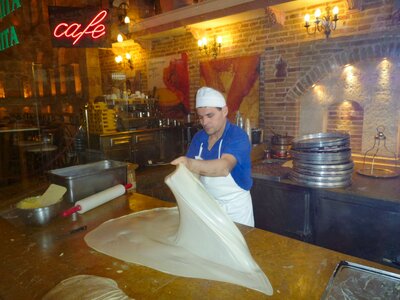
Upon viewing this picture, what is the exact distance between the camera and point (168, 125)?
19.2 feet

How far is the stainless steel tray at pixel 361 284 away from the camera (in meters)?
1.10

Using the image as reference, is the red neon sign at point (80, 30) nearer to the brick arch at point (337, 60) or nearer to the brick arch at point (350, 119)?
the brick arch at point (337, 60)

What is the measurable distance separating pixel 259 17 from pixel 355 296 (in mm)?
4420

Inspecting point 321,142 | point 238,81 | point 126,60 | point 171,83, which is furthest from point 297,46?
point 126,60

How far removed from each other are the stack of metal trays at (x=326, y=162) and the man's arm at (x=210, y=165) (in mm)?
1243

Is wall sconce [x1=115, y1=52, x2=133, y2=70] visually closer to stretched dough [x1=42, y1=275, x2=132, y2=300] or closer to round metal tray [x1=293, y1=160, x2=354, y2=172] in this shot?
round metal tray [x1=293, y1=160, x2=354, y2=172]

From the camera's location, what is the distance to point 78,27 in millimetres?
4984

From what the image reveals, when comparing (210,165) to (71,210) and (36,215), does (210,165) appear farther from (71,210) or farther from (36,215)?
(36,215)

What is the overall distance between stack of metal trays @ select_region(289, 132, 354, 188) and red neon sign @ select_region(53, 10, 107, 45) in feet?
13.0

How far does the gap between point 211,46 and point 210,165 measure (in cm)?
403

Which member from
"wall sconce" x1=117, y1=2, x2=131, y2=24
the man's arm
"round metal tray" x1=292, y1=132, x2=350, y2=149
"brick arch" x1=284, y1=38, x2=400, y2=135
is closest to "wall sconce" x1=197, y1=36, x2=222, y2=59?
"brick arch" x1=284, y1=38, x2=400, y2=135

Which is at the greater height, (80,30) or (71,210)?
(80,30)

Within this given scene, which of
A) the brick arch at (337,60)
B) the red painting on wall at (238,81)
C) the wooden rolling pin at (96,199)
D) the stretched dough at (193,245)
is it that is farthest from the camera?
the red painting on wall at (238,81)

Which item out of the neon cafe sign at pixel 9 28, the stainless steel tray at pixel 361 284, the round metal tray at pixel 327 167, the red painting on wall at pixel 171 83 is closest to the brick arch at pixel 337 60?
the round metal tray at pixel 327 167
